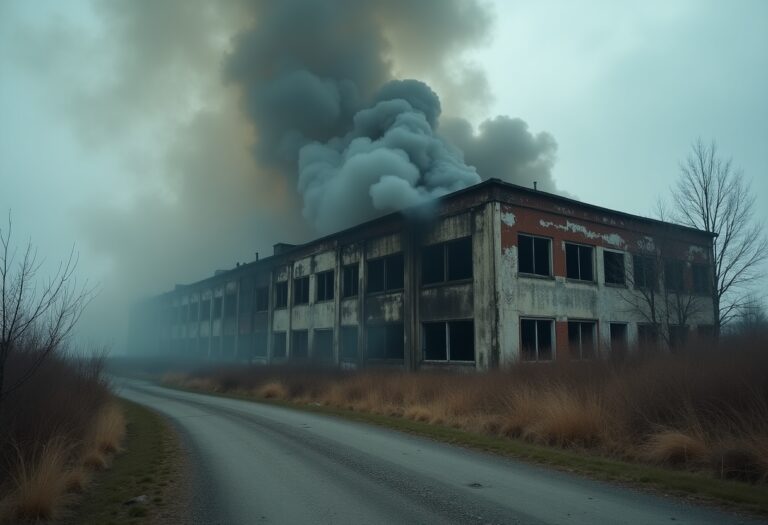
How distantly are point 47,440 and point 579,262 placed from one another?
17812mm

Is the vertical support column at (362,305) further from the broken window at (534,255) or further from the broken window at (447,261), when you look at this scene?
the broken window at (534,255)

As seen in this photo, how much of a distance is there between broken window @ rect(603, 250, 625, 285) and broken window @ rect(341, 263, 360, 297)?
10.5 m

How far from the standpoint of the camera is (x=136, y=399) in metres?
20.4

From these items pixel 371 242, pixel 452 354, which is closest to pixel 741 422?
pixel 452 354

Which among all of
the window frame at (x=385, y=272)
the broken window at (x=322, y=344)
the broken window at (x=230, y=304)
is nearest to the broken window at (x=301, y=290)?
the broken window at (x=322, y=344)

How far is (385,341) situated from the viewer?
22.4 m

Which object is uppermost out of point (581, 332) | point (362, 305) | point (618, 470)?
→ point (362, 305)

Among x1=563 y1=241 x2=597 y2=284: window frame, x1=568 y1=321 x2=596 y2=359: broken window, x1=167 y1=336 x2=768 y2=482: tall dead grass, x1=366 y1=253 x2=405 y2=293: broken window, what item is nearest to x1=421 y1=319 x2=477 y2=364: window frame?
x1=366 y1=253 x2=405 y2=293: broken window

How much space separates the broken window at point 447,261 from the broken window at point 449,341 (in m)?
1.68

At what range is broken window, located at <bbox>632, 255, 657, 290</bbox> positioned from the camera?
21666mm

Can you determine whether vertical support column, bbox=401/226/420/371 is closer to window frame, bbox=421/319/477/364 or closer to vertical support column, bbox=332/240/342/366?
window frame, bbox=421/319/477/364

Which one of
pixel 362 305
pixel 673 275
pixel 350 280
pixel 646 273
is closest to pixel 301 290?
pixel 350 280

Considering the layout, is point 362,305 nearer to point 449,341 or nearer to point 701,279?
point 449,341

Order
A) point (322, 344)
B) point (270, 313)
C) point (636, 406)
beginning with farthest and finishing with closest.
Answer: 1. point (270, 313)
2. point (322, 344)
3. point (636, 406)
